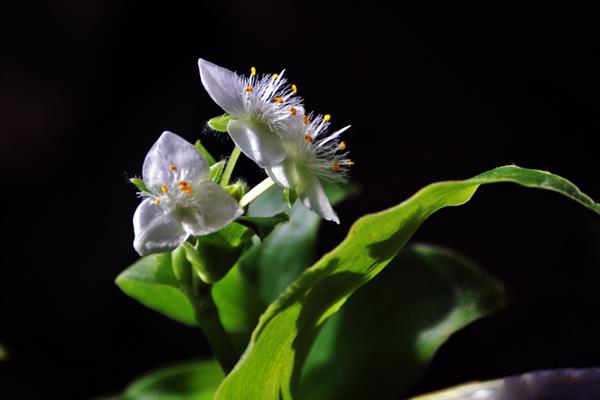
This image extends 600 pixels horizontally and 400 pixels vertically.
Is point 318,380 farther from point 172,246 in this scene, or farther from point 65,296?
point 65,296

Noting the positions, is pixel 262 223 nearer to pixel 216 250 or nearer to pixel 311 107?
pixel 216 250

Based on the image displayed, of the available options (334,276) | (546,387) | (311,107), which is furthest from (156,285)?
(311,107)

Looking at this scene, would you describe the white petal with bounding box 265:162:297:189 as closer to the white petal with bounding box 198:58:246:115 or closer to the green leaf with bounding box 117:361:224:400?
the white petal with bounding box 198:58:246:115

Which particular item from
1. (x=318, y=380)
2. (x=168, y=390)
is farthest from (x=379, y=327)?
(x=168, y=390)

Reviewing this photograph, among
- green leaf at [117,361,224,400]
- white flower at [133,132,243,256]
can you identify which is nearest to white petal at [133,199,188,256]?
white flower at [133,132,243,256]

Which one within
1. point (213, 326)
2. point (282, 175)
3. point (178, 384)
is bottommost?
point (178, 384)

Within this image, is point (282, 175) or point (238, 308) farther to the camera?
point (238, 308)

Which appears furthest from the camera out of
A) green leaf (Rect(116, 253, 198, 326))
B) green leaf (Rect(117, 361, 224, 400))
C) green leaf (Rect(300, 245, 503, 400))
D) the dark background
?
the dark background
